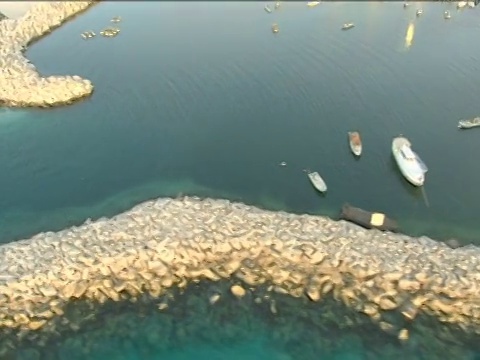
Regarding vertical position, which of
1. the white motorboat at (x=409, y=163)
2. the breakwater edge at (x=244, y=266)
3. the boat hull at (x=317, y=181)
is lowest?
the breakwater edge at (x=244, y=266)

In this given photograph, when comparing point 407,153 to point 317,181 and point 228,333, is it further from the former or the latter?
point 228,333

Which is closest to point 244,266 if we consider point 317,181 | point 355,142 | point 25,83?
point 317,181

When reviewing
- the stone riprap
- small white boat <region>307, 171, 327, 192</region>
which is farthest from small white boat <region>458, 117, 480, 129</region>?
the stone riprap

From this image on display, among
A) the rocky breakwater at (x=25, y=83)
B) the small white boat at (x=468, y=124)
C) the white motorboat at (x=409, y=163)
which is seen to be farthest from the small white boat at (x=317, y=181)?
the rocky breakwater at (x=25, y=83)

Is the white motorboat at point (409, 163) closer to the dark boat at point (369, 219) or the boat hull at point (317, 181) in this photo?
the dark boat at point (369, 219)

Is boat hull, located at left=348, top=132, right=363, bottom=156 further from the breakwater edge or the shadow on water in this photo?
the shadow on water

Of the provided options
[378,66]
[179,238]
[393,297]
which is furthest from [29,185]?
[378,66]

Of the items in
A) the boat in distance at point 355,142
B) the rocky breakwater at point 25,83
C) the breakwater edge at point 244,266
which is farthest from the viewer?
A: the rocky breakwater at point 25,83
